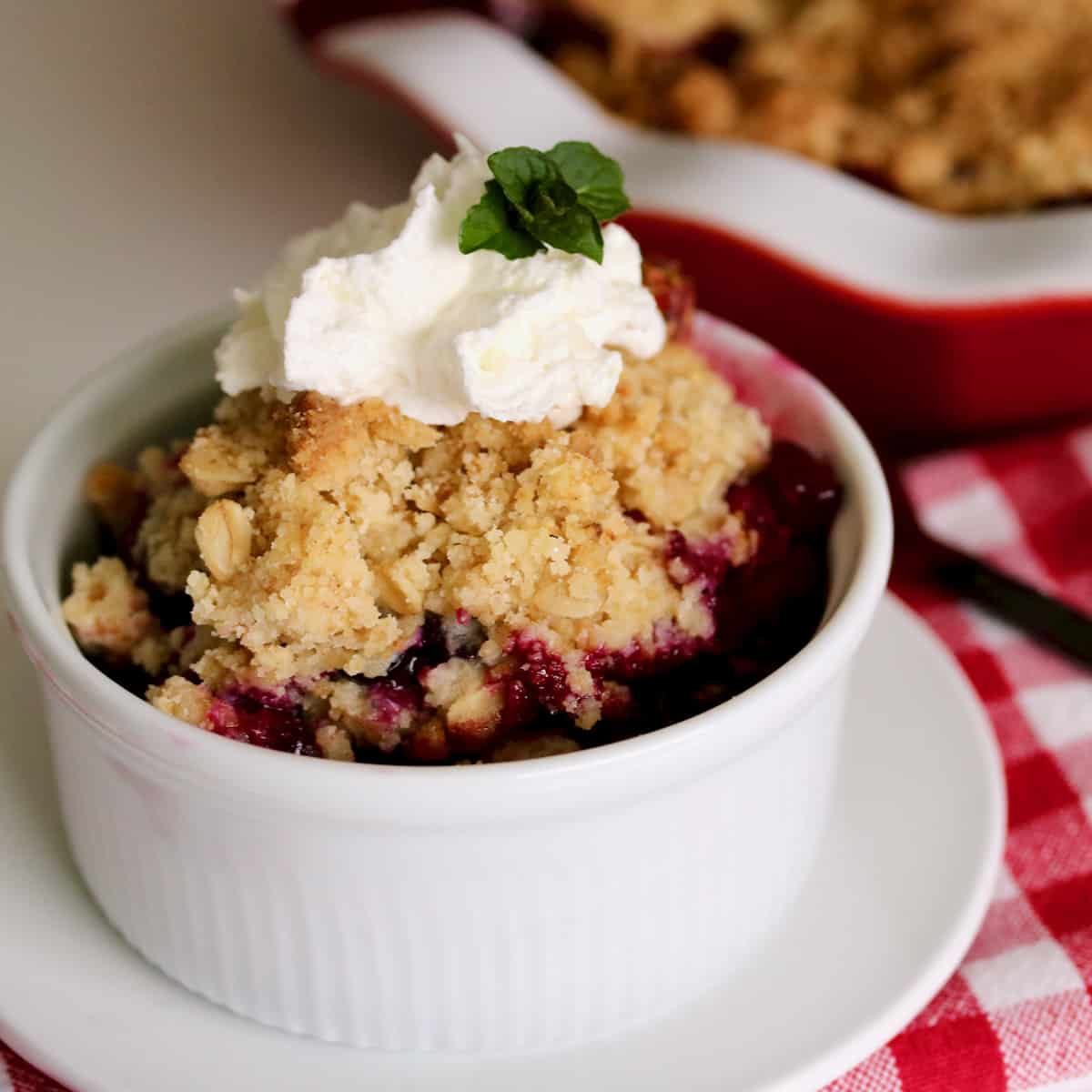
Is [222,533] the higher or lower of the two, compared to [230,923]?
higher

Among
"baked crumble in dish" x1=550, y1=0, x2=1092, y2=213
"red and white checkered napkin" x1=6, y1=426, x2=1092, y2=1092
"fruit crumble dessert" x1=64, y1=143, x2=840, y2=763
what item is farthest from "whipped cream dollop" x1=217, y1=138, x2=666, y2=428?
"baked crumble in dish" x1=550, y1=0, x2=1092, y2=213

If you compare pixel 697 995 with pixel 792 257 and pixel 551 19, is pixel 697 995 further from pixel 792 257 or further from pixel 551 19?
pixel 551 19

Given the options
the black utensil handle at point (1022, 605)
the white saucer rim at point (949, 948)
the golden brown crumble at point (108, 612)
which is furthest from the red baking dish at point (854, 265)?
the golden brown crumble at point (108, 612)

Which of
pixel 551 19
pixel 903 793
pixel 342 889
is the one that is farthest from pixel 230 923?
pixel 551 19

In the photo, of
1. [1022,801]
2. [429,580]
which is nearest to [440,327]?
[429,580]

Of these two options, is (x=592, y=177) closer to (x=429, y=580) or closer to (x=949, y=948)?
(x=429, y=580)

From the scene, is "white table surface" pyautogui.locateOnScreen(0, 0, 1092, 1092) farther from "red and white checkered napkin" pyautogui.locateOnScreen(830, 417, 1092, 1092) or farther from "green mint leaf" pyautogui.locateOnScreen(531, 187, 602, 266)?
"red and white checkered napkin" pyautogui.locateOnScreen(830, 417, 1092, 1092)

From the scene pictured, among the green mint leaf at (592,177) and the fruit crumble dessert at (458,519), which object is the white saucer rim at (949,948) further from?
the green mint leaf at (592,177)
